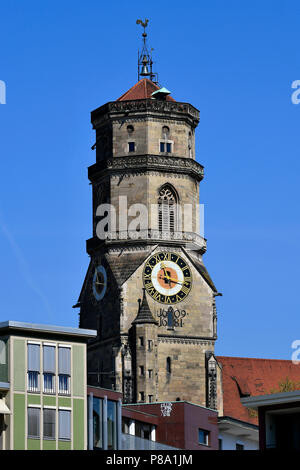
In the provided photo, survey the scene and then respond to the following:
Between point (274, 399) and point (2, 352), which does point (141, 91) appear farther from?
point (274, 399)

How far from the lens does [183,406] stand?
100250 mm

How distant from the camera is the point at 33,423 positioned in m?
79.9

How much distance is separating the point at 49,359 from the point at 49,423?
10.1ft

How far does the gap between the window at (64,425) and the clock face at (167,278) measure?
47820mm

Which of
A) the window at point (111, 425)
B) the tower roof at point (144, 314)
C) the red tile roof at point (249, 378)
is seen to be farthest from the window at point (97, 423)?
the red tile roof at point (249, 378)

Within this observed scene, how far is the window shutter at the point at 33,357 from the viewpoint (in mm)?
81188

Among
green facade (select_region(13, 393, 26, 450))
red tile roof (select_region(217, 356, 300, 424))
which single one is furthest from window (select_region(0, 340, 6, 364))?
red tile roof (select_region(217, 356, 300, 424))

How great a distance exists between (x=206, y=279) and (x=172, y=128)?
11458mm

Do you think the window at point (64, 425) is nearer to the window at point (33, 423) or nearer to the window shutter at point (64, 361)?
the window at point (33, 423)

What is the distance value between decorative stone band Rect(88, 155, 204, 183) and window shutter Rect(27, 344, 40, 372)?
51.0m
